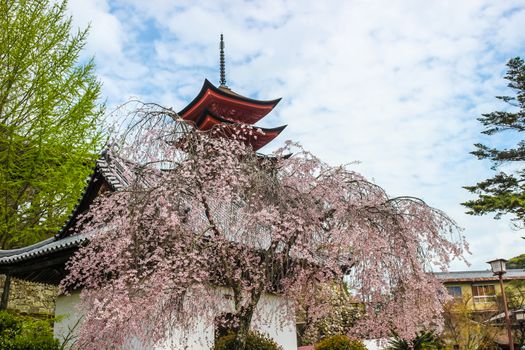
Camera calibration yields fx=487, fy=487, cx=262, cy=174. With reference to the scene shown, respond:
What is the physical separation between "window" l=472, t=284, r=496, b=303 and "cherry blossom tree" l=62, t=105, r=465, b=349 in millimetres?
27656

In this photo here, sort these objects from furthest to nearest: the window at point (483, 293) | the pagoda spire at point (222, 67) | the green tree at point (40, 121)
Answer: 1. the window at point (483, 293)
2. the pagoda spire at point (222, 67)
3. the green tree at point (40, 121)

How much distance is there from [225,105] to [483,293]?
2435 cm

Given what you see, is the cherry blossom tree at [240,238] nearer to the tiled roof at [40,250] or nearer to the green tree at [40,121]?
the tiled roof at [40,250]

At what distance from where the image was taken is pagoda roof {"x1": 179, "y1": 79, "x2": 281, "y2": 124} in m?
16.5

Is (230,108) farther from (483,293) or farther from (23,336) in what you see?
(483,293)

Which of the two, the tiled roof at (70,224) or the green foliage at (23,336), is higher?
the tiled roof at (70,224)

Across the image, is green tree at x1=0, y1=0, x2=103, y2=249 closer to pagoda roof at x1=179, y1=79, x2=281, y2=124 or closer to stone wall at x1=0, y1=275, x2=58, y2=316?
stone wall at x1=0, y1=275, x2=58, y2=316

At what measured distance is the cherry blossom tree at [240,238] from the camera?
21.4 feet

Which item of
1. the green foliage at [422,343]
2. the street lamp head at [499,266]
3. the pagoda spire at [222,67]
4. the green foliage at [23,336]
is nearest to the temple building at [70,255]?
the green foliage at [23,336]

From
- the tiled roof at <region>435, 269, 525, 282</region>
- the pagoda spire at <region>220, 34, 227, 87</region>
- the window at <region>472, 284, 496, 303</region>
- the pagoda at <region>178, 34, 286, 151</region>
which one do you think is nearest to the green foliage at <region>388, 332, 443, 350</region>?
the pagoda at <region>178, 34, 286, 151</region>

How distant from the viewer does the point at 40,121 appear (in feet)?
44.6

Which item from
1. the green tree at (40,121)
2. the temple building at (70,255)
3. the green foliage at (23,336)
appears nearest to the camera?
the green foliage at (23,336)

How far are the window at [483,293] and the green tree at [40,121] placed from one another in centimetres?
2730

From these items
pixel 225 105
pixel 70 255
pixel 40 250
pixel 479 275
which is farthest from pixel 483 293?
pixel 40 250
